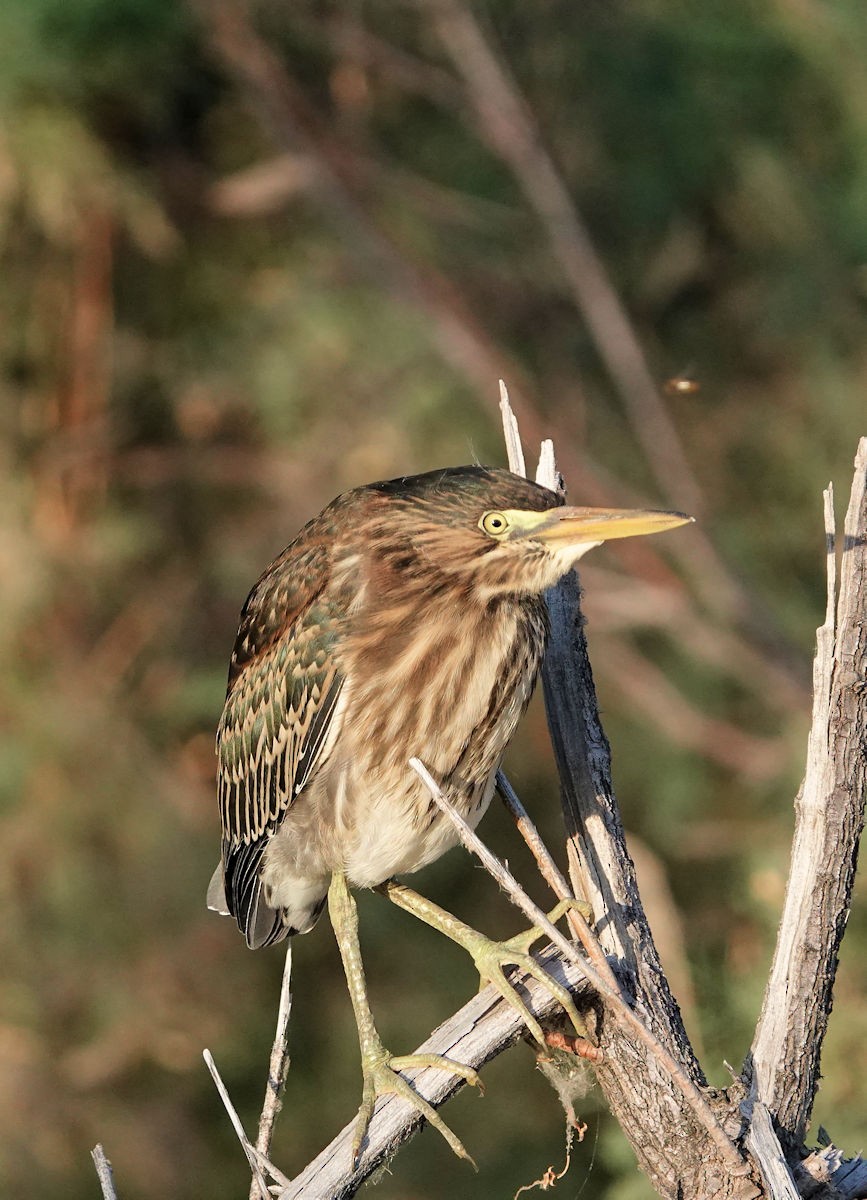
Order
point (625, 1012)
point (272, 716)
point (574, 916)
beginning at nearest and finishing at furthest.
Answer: point (625, 1012) < point (574, 916) < point (272, 716)

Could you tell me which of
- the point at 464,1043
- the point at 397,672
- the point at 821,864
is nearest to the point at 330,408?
the point at 397,672

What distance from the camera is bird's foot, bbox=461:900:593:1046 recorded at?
193 cm

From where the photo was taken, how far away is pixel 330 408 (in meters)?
5.07

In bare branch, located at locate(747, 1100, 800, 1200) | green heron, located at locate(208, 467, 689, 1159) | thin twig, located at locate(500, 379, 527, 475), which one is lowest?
bare branch, located at locate(747, 1100, 800, 1200)

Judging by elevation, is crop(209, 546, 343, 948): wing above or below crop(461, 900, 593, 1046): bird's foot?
above

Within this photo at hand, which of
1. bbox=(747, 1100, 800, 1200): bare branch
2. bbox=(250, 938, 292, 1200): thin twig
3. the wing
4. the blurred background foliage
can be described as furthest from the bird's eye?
the blurred background foliage

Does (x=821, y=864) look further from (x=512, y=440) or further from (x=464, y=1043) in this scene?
(x=512, y=440)

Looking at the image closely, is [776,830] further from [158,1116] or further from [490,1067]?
[158,1116]

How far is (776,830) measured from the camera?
4684 millimetres

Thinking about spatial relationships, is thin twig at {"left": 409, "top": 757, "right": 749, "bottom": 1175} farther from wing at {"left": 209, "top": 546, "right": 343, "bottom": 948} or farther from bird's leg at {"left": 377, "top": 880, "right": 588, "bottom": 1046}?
wing at {"left": 209, "top": 546, "right": 343, "bottom": 948}

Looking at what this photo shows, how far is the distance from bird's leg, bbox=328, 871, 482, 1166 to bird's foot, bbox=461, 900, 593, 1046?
0.10 metres

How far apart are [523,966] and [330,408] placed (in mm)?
3285

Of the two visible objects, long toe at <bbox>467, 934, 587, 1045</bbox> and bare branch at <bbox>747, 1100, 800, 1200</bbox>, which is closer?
bare branch at <bbox>747, 1100, 800, 1200</bbox>

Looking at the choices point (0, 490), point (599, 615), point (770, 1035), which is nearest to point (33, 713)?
point (0, 490)
